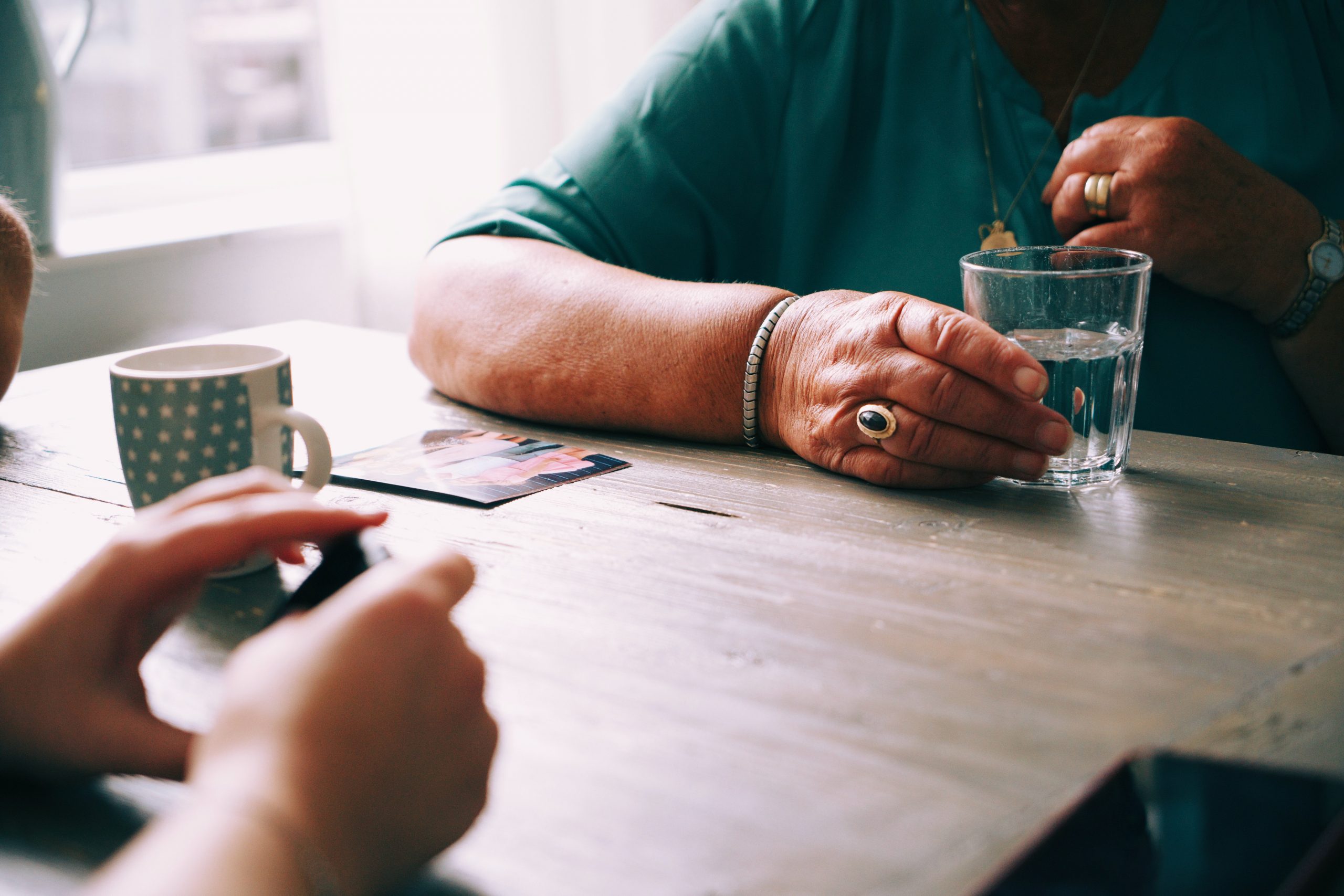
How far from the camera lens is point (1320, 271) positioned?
96 cm

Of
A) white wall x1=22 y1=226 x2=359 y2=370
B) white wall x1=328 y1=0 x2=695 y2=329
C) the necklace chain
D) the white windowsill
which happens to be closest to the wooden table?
the necklace chain

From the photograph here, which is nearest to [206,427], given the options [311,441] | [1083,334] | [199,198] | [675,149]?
[311,441]

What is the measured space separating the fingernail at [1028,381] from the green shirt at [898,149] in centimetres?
41

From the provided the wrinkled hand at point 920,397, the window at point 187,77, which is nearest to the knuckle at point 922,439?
the wrinkled hand at point 920,397

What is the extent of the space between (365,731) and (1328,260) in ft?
3.10

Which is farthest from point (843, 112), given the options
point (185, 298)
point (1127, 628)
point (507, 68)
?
point (185, 298)

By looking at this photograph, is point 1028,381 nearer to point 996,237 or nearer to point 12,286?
point 996,237

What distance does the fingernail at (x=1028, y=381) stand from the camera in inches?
26.9

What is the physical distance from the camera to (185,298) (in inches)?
89.7

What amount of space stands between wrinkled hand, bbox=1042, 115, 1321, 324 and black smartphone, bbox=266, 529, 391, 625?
2.49 feet

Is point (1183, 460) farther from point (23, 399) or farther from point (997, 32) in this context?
point (23, 399)

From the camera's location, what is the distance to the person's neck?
3.54ft

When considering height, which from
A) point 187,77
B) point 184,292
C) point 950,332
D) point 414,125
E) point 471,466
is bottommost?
point 184,292

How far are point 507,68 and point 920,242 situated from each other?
5.10 feet
